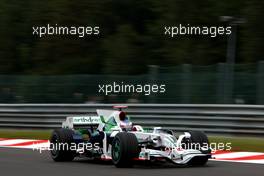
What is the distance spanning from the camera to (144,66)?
31219mm

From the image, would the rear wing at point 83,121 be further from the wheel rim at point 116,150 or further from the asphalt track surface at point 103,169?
the wheel rim at point 116,150

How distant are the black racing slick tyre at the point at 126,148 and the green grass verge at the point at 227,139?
3.65 metres

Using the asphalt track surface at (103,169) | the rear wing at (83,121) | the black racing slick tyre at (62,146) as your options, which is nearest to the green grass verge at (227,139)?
the asphalt track surface at (103,169)

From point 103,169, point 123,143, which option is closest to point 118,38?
point 103,169

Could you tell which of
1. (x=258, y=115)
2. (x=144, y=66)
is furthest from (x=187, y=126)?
(x=144, y=66)

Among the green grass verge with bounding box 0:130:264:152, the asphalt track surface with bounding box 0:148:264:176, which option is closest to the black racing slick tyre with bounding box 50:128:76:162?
the asphalt track surface with bounding box 0:148:264:176

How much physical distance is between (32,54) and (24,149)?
18.7m

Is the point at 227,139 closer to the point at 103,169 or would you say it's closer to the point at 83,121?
the point at 83,121

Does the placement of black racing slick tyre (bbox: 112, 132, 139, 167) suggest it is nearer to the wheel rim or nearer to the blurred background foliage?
the wheel rim

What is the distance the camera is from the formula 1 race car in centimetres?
1129

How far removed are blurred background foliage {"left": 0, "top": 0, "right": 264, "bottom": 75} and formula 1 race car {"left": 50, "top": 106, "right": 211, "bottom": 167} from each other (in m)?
14.0

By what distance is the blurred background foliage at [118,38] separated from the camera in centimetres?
2798

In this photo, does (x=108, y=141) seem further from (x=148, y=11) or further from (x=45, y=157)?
(x=148, y=11)

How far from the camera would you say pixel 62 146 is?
12.9 metres
